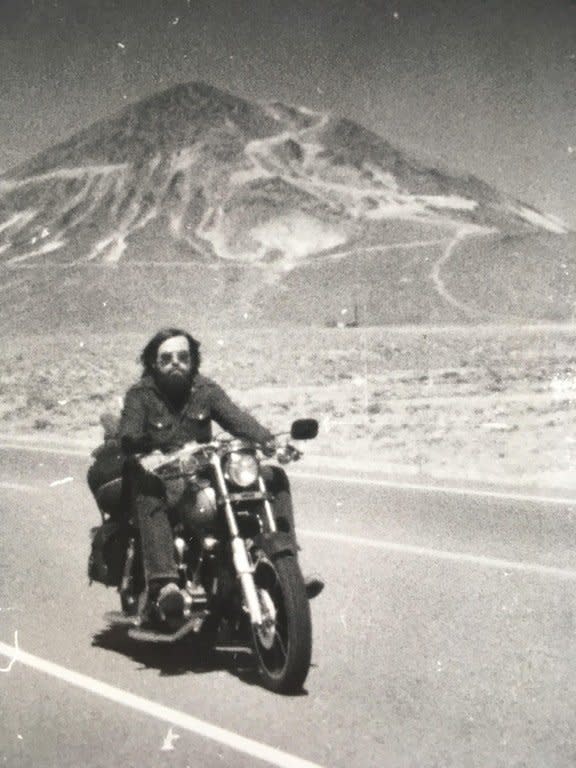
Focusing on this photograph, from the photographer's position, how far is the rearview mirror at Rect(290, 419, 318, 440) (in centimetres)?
690

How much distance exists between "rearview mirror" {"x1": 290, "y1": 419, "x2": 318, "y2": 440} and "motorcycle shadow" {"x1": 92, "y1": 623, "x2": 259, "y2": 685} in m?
1.03

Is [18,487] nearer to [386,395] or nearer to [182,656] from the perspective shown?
[182,656]

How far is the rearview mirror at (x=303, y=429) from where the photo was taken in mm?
6902

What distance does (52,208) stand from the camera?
168750 millimetres

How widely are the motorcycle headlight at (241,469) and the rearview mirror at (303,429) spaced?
44cm

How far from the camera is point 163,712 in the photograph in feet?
19.9

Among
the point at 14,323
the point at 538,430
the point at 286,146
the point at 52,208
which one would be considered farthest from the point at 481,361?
the point at 286,146

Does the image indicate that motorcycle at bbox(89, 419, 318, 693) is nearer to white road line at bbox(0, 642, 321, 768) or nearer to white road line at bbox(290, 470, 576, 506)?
white road line at bbox(0, 642, 321, 768)

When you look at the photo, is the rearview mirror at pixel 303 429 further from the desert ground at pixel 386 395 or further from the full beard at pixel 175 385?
the desert ground at pixel 386 395

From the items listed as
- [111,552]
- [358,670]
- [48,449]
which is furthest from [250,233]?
[358,670]

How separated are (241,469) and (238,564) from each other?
426 mm

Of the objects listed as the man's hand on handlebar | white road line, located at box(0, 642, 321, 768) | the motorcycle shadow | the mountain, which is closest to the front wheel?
the motorcycle shadow

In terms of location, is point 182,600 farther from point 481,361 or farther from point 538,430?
point 481,361

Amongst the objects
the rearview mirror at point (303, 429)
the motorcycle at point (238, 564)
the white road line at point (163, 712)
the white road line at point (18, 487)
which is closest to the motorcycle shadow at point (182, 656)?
the motorcycle at point (238, 564)
